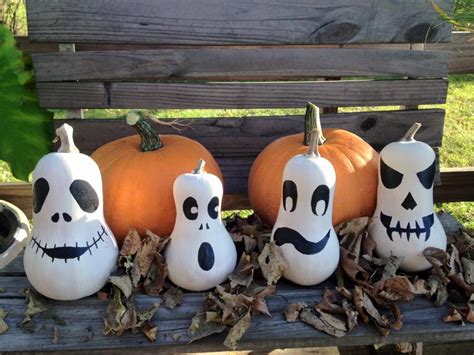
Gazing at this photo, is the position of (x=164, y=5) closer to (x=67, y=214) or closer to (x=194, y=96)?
(x=194, y=96)

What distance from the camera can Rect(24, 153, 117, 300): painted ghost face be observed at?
1.28m

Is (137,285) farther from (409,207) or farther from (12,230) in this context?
(12,230)

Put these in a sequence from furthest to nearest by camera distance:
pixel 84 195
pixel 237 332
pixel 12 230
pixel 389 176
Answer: pixel 12 230
pixel 389 176
pixel 84 195
pixel 237 332

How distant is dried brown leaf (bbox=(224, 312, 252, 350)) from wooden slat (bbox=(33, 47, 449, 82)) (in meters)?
0.88

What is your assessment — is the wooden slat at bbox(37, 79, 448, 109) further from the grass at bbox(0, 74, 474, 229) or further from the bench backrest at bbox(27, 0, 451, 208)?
the grass at bbox(0, 74, 474, 229)

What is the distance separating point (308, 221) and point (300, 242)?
0.05 m

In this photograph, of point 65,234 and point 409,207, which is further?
point 409,207

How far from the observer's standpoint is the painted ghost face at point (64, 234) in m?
1.28

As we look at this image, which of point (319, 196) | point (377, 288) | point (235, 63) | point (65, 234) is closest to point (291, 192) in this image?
point (319, 196)

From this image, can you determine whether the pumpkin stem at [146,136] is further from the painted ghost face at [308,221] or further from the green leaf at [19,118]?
the green leaf at [19,118]

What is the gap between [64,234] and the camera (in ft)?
4.24

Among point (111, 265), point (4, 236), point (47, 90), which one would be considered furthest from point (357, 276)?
point (4, 236)

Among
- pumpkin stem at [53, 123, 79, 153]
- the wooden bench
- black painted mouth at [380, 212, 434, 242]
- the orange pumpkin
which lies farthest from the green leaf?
black painted mouth at [380, 212, 434, 242]

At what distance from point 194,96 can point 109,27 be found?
1.09 ft
